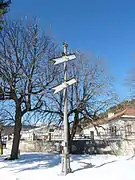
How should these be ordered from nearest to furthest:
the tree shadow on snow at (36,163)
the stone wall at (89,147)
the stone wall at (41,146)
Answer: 1. the tree shadow on snow at (36,163)
2. the stone wall at (89,147)
3. the stone wall at (41,146)

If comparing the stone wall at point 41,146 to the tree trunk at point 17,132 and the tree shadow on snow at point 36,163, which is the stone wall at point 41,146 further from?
the tree shadow on snow at point 36,163

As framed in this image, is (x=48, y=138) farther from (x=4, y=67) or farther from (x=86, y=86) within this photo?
(x=4, y=67)

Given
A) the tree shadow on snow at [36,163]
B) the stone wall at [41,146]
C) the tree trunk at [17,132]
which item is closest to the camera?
the tree shadow on snow at [36,163]

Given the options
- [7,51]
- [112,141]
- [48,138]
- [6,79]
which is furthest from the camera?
[48,138]

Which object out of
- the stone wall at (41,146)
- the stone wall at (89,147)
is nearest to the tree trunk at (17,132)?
the stone wall at (89,147)

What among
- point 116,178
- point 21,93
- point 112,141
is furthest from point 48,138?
point 116,178

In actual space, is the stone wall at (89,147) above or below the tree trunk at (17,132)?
below

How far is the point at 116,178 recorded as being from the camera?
8328 mm

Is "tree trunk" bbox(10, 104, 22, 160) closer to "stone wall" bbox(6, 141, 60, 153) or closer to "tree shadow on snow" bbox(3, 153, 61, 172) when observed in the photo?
"tree shadow on snow" bbox(3, 153, 61, 172)

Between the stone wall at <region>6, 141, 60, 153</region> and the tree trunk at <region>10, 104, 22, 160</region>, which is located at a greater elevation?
the tree trunk at <region>10, 104, 22, 160</region>

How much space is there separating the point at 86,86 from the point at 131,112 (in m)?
22.4

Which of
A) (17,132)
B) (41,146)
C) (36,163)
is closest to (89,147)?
(41,146)

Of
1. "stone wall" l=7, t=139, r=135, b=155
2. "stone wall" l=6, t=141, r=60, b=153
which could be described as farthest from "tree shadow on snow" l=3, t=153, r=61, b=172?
"stone wall" l=6, t=141, r=60, b=153

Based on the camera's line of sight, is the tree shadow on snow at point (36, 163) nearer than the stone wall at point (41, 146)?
Yes
